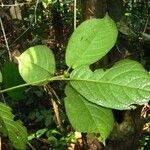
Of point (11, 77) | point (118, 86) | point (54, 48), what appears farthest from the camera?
point (54, 48)

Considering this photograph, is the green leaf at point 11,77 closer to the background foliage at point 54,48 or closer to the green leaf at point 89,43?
the background foliage at point 54,48

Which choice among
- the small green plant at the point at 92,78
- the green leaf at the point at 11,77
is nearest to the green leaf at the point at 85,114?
the small green plant at the point at 92,78

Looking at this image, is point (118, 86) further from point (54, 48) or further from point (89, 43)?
point (54, 48)

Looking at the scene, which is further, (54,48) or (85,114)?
(54,48)

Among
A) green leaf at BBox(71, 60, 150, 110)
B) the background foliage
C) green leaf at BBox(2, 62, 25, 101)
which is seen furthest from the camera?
the background foliage

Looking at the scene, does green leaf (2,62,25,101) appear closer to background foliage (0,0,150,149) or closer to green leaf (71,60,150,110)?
background foliage (0,0,150,149)

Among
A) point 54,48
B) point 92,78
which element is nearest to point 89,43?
point 92,78

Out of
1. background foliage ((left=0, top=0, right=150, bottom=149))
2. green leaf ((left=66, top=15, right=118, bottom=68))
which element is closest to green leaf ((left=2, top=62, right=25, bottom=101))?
background foliage ((left=0, top=0, right=150, bottom=149))
